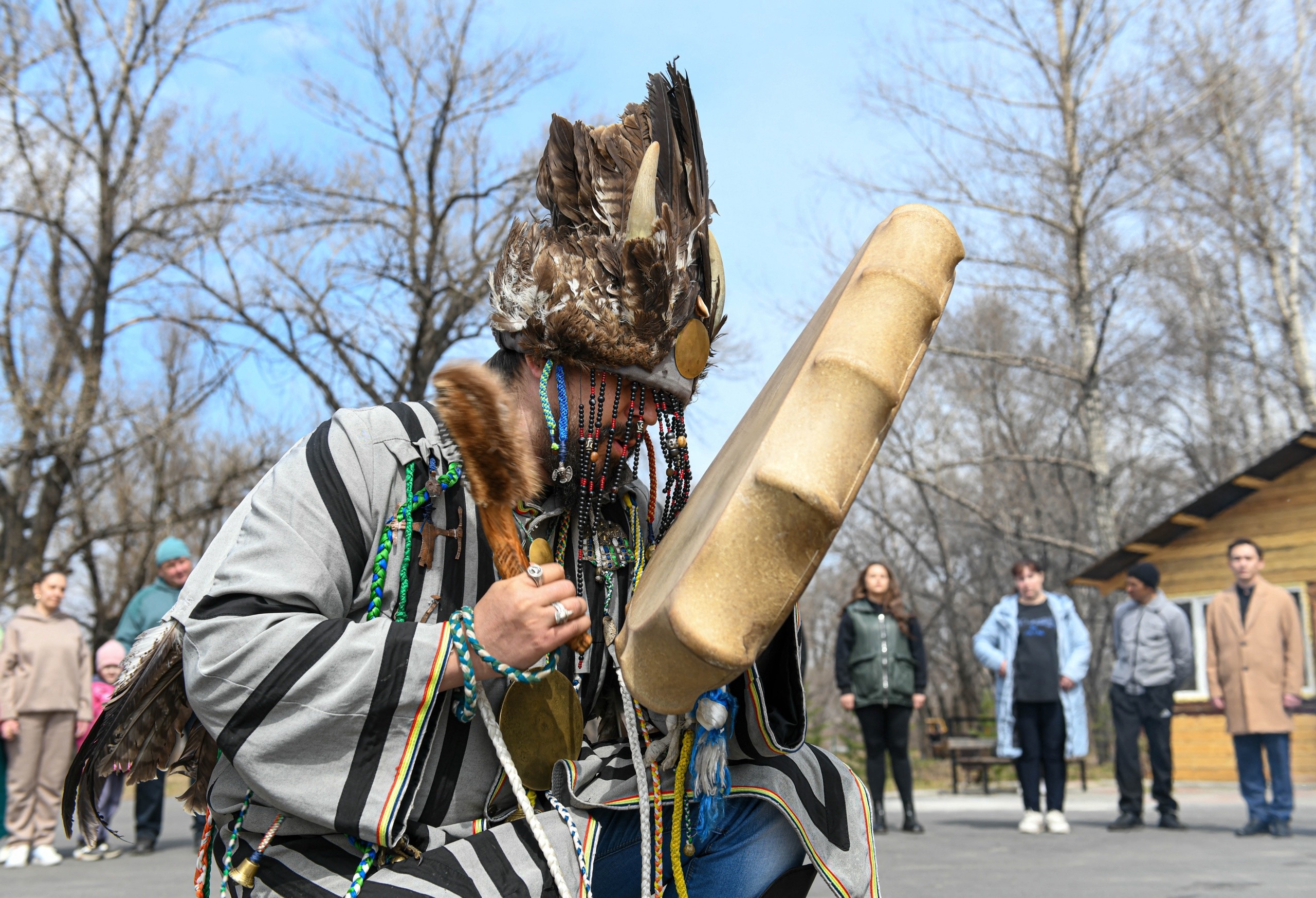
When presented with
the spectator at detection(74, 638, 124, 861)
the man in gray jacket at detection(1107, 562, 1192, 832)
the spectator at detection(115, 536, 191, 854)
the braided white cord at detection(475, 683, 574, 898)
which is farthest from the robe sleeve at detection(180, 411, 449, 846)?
the man in gray jacket at detection(1107, 562, 1192, 832)

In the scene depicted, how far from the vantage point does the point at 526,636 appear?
1854 millimetres

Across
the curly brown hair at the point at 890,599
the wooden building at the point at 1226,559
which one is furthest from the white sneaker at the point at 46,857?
the wooden building at the point at 1226,559

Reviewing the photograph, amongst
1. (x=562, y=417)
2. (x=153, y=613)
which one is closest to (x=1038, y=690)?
(x=153, y=613)

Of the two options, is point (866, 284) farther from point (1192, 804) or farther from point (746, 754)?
point (1192, 804)

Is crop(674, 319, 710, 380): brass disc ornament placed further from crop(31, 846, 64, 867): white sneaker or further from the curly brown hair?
crop(31, 846, 64, 867): white sneaker

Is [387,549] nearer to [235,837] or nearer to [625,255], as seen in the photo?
[235,837]

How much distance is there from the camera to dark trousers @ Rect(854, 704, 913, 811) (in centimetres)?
819

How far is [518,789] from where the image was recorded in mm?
1958

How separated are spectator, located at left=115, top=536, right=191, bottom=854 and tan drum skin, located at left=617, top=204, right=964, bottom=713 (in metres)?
5.83

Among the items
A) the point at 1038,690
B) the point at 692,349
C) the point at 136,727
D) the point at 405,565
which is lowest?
the point at 136,727

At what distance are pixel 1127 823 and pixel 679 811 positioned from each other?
711 centimetres

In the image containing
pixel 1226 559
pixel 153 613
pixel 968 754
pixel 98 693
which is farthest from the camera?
pixel 1226 559

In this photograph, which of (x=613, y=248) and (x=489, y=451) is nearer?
(x=489, y=451)

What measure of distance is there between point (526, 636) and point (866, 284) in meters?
0.77
